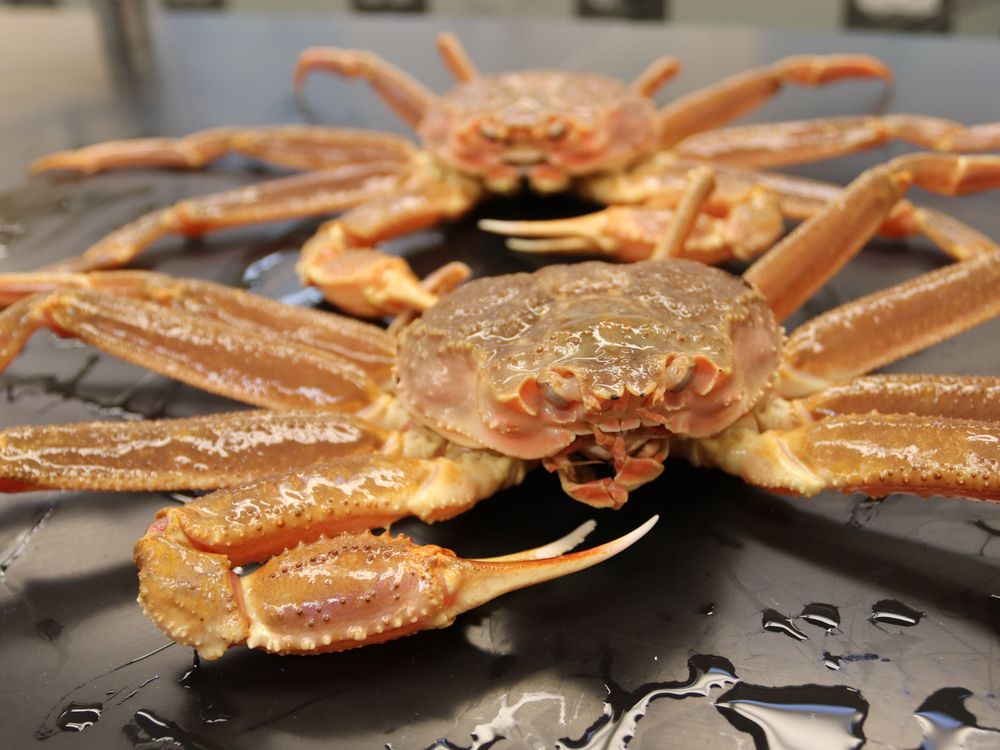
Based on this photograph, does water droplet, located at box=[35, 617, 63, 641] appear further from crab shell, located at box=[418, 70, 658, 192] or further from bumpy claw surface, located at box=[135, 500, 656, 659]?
crab shell, located at box=[418, 70, 658, 192]

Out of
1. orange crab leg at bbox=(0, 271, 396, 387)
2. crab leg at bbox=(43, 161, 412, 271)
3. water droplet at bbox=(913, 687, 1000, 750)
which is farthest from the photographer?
crab leg at bbox=(43, 161, 412, 271)

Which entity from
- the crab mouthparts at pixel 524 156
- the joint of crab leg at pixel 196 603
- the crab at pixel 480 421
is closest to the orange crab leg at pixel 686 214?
the crab at pixel 480 421

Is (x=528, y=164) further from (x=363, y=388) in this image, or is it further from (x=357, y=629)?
(x=357, y=629)

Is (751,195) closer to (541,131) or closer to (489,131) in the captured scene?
(541,131)

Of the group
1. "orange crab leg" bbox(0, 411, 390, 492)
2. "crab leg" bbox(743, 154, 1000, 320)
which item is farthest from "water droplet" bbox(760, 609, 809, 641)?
"orange crab leg" bbox(0, 411, 390, 492)

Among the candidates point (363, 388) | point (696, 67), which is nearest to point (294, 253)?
point (363, 388)
